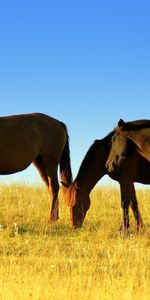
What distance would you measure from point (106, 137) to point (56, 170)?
A: 6.85 ft

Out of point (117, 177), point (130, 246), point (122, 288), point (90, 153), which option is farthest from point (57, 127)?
point (122, 288)

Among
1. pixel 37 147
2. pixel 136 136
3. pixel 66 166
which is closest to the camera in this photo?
pixel 136 136

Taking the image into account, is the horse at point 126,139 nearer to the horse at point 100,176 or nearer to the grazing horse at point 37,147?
the horse at point 100,176

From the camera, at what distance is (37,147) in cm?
1134

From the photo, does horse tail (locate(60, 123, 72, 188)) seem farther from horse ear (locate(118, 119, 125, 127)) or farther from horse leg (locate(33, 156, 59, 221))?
horse ear (locate(118, 119, 125, 127))

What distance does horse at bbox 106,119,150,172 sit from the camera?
8422 millimetres

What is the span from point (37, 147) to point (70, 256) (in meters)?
4.50

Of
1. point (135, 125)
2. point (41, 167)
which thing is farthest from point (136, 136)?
point (41, 167)

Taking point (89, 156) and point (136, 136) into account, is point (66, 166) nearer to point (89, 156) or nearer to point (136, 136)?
point (89, 156)

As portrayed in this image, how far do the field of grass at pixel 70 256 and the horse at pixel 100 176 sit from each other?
353 millimetres

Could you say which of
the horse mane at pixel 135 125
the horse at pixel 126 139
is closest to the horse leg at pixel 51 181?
the horse at pixel 126 139

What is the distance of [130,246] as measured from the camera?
7.50 m

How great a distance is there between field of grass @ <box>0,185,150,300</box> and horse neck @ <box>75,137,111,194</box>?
0.85 metres

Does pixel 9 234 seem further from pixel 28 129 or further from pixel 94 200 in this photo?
pixel 94 200
